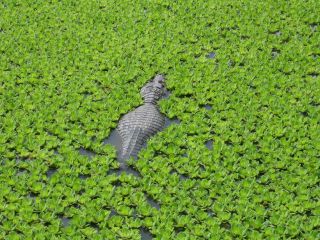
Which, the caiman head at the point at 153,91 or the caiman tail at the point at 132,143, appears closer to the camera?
the caiman tail at the point at 132,143

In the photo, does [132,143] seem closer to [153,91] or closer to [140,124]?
[140,124]

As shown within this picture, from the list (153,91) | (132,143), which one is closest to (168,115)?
(153,91)

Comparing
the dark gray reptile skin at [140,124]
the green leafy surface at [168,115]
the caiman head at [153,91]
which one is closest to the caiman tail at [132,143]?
the dark gray reptile skin at [140,124]

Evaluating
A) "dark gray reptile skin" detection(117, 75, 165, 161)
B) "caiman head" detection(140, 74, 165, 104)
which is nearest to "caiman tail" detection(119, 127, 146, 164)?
"dark gray reptile skin" detection(117, 75, 165, 161)

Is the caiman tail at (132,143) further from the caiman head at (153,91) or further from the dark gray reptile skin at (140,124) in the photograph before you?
the caiman head at (153,91)

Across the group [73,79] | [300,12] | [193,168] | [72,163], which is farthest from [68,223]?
[300,12]

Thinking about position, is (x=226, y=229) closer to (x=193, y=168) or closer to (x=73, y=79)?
(x=193, y=168)
